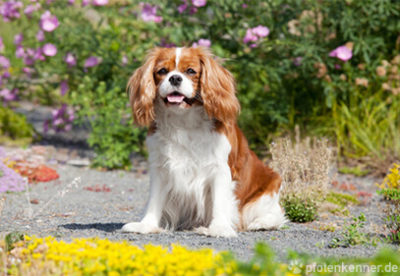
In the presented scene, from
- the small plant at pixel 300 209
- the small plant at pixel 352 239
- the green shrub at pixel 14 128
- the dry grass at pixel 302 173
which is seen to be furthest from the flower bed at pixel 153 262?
the green shrub at pixel 14 128

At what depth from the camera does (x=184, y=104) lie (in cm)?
406

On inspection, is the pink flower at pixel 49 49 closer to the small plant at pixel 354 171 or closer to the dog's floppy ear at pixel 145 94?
the small plant at pixel 354 171

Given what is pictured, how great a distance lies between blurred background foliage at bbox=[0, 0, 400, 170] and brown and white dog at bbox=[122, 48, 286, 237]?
2.92 meters

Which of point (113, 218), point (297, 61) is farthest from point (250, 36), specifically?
point (113, 218)

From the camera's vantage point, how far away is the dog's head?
4016 mm

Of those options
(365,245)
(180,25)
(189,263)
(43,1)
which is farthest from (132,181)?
(189,263)

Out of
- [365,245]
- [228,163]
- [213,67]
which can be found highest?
[213,67]

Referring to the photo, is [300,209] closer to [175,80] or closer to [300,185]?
[300,185]

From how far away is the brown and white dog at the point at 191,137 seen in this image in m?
4.08

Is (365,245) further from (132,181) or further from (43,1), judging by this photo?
(43,1)

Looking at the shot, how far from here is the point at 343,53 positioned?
7.13m

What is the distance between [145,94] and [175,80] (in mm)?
287

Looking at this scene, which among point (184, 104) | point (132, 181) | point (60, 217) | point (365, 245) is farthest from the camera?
point (132, 181)

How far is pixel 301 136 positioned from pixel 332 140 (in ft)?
1.28
